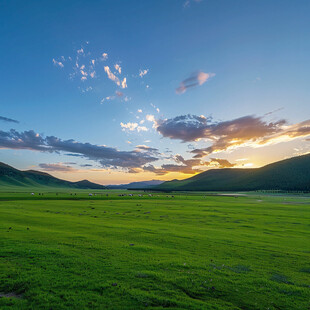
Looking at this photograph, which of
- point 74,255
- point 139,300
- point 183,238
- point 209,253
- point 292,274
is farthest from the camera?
point 183,238

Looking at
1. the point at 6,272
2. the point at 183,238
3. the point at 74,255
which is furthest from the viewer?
the point at 183,238

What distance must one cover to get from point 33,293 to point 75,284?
204 cm

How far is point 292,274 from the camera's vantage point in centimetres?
1298

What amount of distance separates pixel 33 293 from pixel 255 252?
57.7 ft

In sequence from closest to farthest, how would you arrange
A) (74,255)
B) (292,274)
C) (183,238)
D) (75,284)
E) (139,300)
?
(139,300) → (75,284) → (292,274) → (74,255) → (183,238)

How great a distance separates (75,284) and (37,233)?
14045 mm

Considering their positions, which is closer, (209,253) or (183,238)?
(209,253)

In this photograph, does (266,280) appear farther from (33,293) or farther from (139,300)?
Result: (33,293)

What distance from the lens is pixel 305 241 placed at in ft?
71.2

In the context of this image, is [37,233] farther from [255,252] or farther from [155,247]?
[255,252]

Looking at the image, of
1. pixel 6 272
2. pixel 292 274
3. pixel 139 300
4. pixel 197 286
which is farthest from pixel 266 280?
pixel 6 272

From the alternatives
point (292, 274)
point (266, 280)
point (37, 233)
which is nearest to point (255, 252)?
point (292, 274)

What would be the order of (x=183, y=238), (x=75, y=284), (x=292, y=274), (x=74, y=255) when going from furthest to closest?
(x=183, y=238)
(x=74, y=255)
(x=292, y=274)
(x=75, y=284)

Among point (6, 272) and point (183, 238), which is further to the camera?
point (183, 238)
